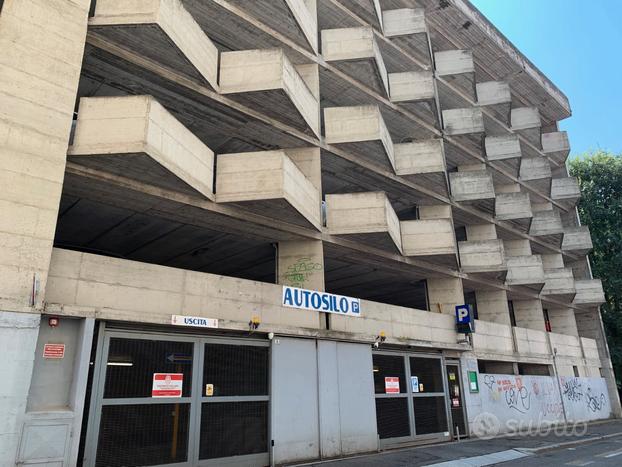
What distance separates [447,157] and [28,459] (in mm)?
19820

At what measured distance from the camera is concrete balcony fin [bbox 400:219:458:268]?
16641 millimetres

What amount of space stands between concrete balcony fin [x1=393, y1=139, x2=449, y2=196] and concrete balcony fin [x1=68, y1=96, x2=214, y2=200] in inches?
394

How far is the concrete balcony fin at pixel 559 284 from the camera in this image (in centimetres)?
2516

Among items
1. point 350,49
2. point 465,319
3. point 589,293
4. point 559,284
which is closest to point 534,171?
point 559,284

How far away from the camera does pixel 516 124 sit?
2733 cm

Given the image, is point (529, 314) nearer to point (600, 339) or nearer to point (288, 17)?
point (600, 339)

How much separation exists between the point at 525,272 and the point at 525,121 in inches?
405

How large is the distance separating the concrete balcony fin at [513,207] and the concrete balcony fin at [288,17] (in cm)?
→ 1316

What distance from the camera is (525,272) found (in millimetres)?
22375

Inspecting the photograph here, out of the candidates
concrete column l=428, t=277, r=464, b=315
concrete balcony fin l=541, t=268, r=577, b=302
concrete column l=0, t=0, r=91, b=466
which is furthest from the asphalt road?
concrete column l=0, t=0, r=91, b=466

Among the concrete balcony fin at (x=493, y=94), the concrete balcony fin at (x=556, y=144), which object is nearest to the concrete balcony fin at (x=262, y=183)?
the concrete balcony fin at (x=493, y=94)

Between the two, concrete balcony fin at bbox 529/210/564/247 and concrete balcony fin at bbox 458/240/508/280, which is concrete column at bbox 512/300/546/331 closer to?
concrete balcony fin at bbox 529/210/564/247

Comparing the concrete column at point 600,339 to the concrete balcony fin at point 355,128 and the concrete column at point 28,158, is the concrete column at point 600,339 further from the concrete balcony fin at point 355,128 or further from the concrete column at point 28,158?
the concrete column at point 28,158

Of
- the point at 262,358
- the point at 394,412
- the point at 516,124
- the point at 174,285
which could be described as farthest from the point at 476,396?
the point at 516,124
